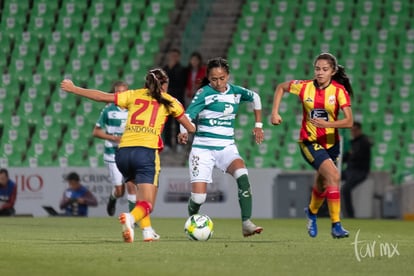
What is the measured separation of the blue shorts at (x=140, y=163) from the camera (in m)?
10.9

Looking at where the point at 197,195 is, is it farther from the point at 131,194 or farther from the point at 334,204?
the point at 131,194

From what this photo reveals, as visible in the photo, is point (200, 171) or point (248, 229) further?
point (200, 171)

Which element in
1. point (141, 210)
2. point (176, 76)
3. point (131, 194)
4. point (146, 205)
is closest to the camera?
point (141, 210)

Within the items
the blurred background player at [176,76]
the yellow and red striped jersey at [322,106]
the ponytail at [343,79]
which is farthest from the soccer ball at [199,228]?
the blurred background player at [176,76]

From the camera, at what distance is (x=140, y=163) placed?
1094cm

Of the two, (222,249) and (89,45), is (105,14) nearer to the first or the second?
(89,45)

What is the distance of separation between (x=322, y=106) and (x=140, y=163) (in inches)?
81.2

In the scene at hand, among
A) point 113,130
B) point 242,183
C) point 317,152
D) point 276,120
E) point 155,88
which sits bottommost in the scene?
point 242,183

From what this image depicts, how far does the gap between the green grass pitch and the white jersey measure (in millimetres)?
1046

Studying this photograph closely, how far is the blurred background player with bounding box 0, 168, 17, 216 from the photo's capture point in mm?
19797

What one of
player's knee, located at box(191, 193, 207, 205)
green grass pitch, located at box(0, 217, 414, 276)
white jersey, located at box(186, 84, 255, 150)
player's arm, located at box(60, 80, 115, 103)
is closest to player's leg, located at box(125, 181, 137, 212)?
green grass pitch, located at box(0, 217, 414, 276)

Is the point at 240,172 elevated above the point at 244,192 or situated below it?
above

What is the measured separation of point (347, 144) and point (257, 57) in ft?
13.3

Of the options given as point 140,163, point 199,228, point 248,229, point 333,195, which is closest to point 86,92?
point 140,163
